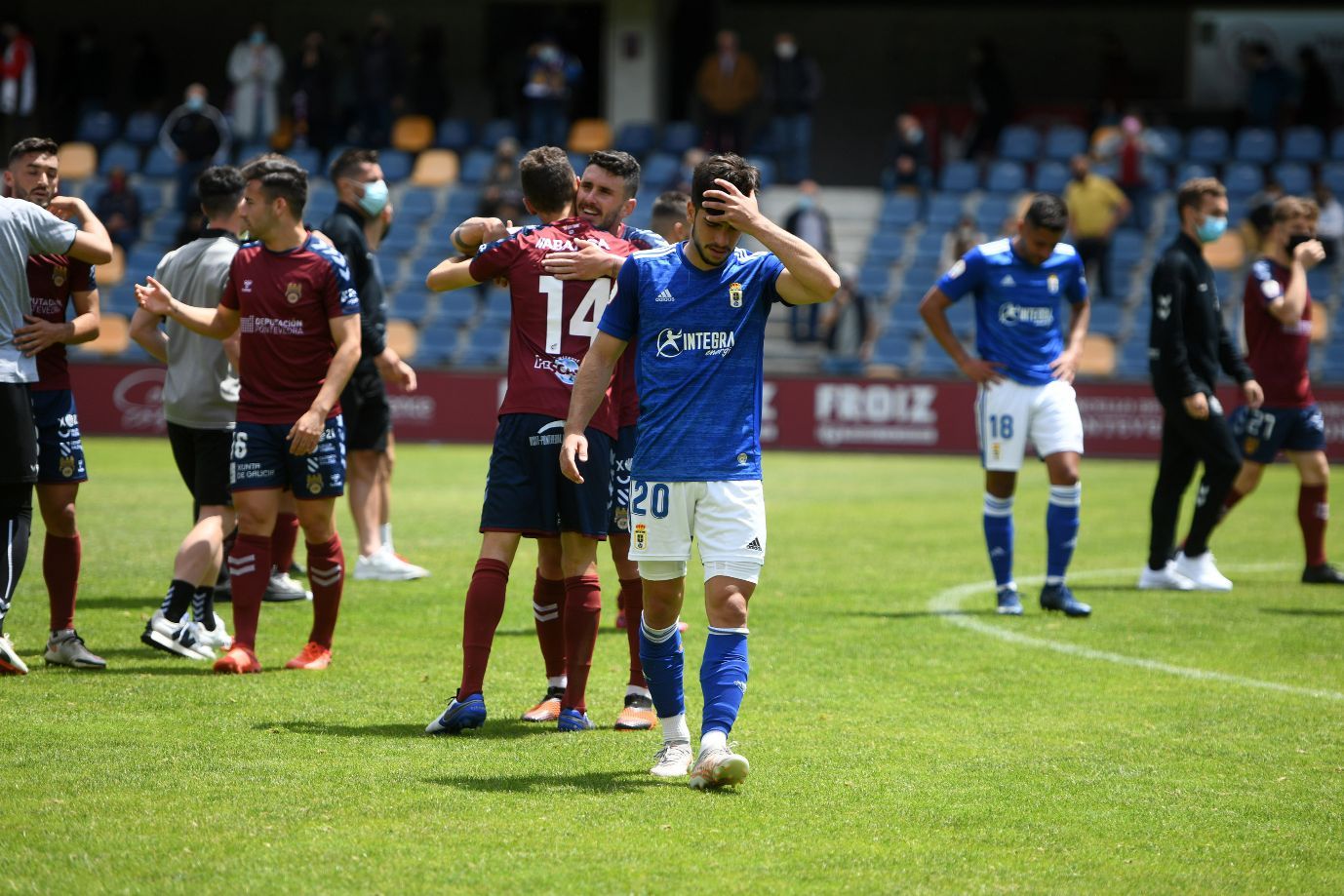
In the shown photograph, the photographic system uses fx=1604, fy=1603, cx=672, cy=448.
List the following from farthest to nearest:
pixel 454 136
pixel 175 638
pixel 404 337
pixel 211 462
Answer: pixel 454 136
pixel 404 337
pixel 211 462
pixel 175 638

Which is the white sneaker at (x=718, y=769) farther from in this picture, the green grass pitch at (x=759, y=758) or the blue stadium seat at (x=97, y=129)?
the blue stadium seat at (x=97, y=129)

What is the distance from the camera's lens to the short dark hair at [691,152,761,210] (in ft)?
18.0

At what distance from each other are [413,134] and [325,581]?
2344cm

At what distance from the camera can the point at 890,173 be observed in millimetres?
27844

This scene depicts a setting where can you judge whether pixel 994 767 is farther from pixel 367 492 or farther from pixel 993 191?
pixel 993 191

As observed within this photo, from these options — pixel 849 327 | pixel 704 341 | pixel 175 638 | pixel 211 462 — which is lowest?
pixel 175 638

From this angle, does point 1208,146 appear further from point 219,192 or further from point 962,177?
point 219,192

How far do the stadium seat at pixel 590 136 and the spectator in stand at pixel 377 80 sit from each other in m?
Answer: 3.25

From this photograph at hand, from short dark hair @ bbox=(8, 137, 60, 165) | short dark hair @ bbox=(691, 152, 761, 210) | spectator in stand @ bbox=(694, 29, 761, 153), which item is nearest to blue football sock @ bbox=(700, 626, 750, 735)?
short dark hair @ bbox=(691, 152, 761, 210)

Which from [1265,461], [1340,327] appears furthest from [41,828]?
[1340,327]

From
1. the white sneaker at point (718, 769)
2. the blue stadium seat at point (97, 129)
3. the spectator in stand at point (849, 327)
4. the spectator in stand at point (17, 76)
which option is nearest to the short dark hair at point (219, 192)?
the white sneaker at point (718, 769)

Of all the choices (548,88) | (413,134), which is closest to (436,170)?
(413,134)

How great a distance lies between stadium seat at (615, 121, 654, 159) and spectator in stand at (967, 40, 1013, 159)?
5.71m

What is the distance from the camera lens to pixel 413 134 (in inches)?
1177
